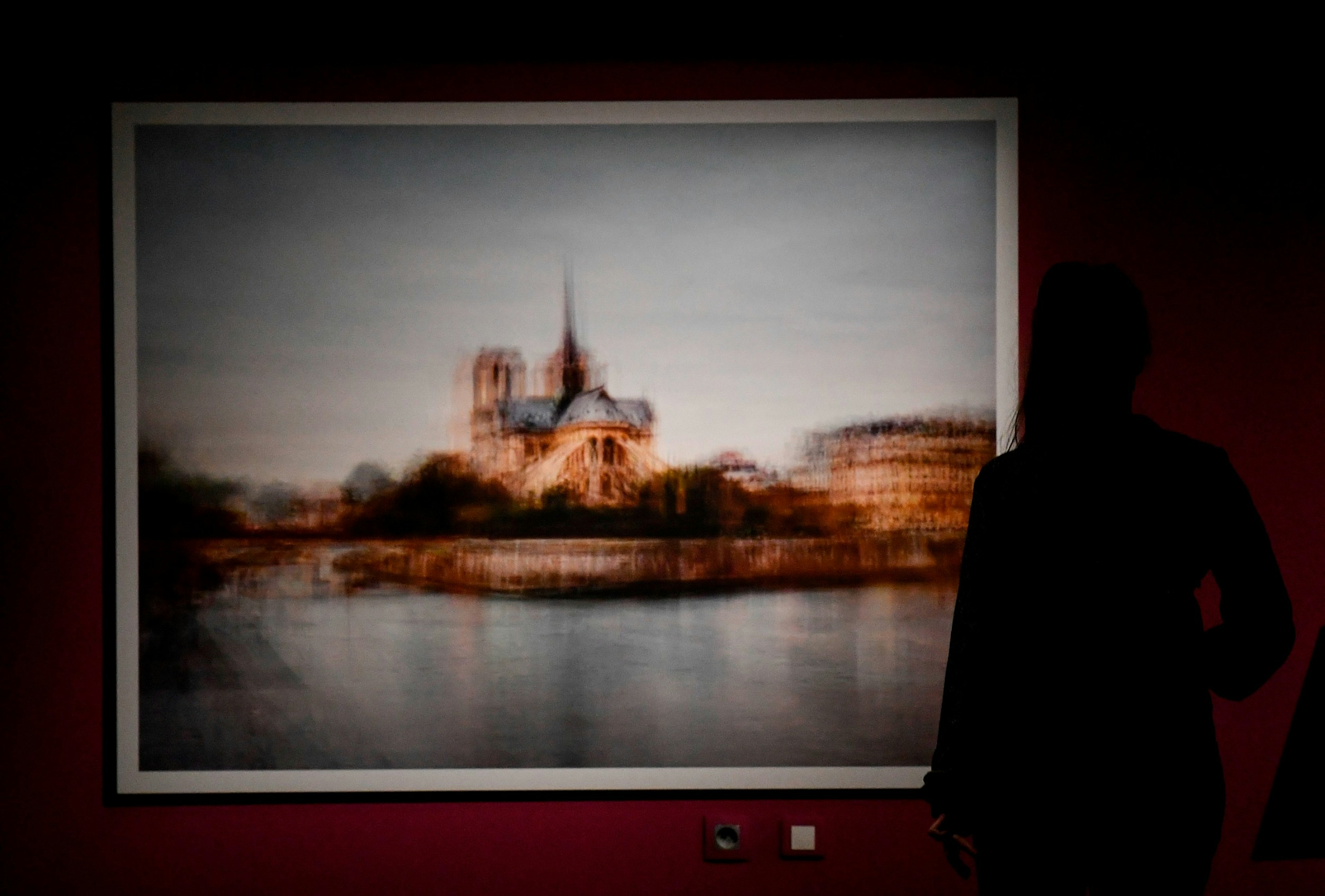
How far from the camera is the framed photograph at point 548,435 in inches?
78.0

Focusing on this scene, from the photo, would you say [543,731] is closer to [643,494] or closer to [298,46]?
[643,494]

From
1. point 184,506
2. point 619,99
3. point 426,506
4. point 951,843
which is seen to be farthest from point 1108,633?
point 184,506

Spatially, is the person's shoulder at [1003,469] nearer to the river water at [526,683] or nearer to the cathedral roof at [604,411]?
the river water at [526,683]

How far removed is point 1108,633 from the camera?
1.17 metres

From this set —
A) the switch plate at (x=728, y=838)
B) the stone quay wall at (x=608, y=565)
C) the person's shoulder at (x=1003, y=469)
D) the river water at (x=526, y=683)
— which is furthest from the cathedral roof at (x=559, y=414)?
the switch plate at (x=728, y=838)

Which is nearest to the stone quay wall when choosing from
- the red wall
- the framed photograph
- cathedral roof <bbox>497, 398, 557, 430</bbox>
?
the framed photograph

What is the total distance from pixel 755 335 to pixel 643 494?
50 centimetres

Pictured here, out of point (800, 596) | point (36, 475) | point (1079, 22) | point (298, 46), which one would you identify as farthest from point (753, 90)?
point (36, 475)

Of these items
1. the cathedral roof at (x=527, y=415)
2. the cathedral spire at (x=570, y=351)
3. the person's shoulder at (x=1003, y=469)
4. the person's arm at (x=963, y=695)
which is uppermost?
the cathedral spire at (x=570, y=351)

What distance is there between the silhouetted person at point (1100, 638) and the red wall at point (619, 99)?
853mm

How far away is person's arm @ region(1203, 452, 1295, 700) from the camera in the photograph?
3.96ft

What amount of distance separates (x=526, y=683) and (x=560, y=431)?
0.64 meters

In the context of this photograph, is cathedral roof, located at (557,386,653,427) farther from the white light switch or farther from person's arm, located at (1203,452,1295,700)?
person's arm, located at (1203,452,1295,700)

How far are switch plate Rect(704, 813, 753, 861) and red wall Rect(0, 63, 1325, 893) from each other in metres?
0.04
